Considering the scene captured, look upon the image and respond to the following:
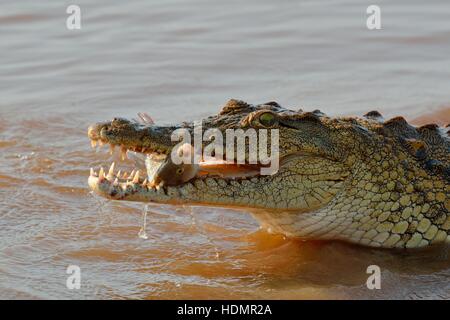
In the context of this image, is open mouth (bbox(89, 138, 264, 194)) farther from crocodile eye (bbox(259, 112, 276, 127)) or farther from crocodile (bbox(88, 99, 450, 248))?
crocodile eye (bbox(259, 112, 276, 127))

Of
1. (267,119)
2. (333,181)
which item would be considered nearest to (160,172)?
(267,119)

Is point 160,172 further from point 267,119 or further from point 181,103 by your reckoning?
point 181,103

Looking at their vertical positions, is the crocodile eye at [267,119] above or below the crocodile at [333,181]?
above

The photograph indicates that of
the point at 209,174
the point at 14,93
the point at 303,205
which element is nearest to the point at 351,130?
the point at 303,205

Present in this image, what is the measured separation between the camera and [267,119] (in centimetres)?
536

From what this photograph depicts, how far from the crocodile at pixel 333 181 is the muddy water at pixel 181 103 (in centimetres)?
20

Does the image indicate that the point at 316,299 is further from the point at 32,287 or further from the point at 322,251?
the point at 32,287

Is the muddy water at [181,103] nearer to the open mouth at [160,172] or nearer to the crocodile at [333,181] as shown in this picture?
the crocodile at [333,181]

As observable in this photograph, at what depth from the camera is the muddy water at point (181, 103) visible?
5406 millimetres

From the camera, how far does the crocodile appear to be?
5223 millimetres

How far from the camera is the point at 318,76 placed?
987 centimetres

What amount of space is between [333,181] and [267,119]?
23.4 inches

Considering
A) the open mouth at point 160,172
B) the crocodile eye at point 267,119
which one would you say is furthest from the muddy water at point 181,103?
the crocodile eye at point 267,119
